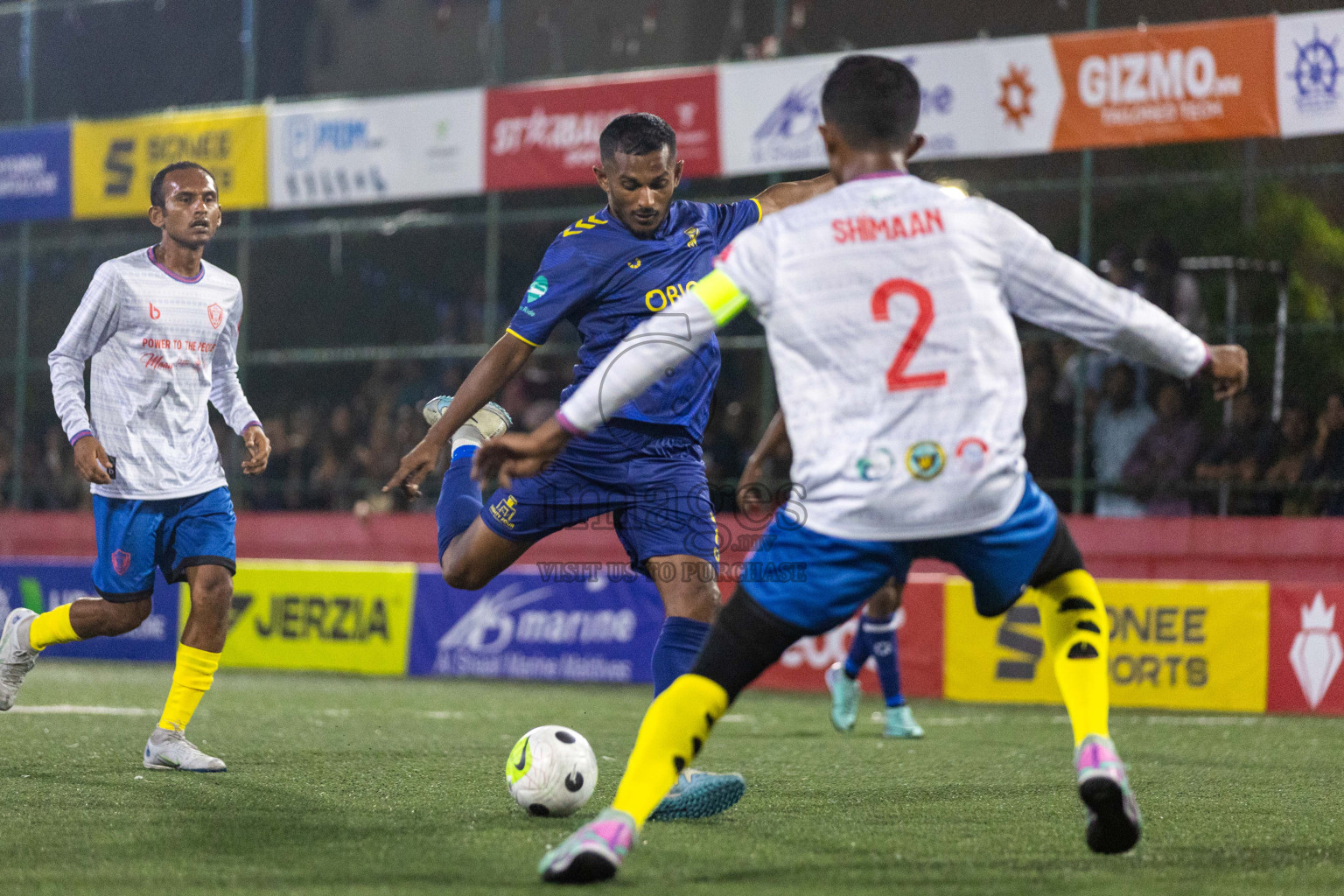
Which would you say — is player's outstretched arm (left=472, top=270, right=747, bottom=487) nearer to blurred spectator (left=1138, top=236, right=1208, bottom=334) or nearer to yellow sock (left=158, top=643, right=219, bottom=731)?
yellow sock (left=158, top=643, right=219, bottom=731)

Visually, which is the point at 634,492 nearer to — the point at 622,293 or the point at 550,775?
the point at 622,293

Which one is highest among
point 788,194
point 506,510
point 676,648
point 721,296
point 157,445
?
point 788,194

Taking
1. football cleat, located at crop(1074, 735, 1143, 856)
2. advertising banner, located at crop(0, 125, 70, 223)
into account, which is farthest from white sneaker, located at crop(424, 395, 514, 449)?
advertising banner, located at crop(0, 125, 70, 223)

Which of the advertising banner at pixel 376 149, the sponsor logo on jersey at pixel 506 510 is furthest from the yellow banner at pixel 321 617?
the sponsor logo on jersey at pixel 506 510

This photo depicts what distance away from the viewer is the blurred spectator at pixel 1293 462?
1296 centimetres

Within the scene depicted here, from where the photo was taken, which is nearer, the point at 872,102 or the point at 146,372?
the point at 872,102

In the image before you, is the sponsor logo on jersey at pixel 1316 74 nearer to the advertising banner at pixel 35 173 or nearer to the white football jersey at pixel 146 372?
the white football jersey at pixel 146 372

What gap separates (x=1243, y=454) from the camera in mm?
13164

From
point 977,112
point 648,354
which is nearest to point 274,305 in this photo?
point 977,112

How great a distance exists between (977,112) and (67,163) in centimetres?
1086

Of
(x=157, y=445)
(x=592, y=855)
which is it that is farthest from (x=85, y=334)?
(x=592, y=855)

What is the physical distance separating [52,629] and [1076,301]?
4.61m

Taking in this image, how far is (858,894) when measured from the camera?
3.97 metres

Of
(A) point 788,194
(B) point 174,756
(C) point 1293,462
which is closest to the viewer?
(A) point 788,194
